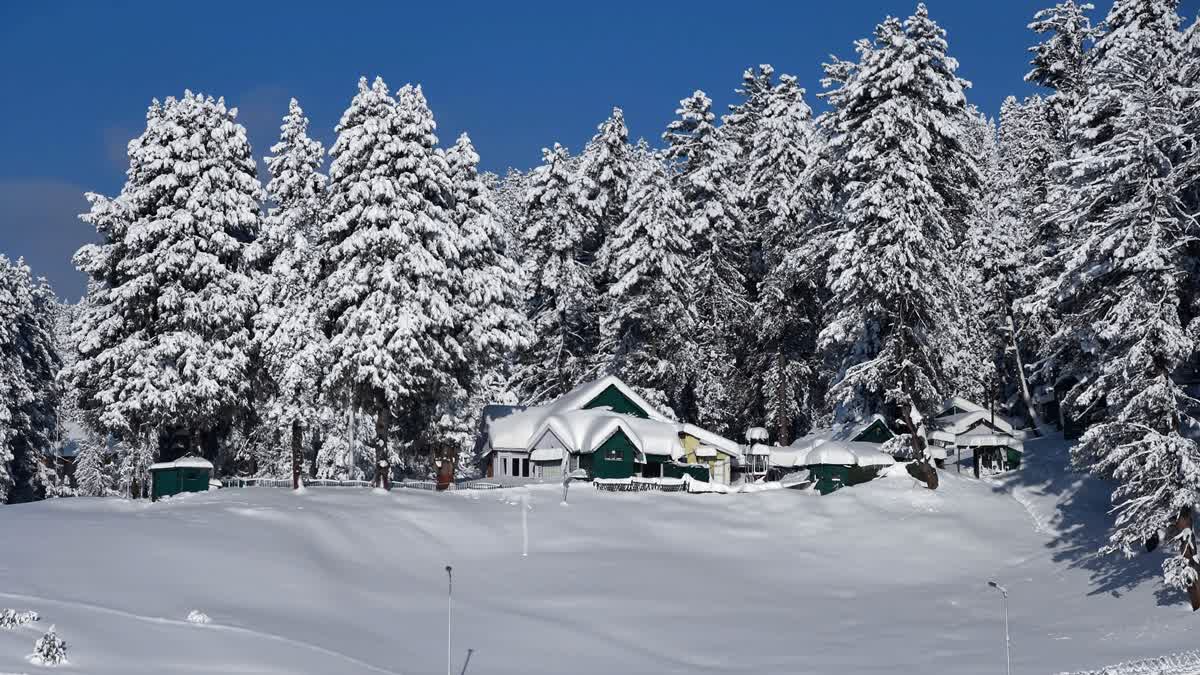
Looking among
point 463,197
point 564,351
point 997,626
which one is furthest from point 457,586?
point 564,351

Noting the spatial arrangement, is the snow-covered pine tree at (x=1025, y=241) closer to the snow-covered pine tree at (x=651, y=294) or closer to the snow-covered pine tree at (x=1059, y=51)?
the snow-covered pine tree at (x=1059, y=51)

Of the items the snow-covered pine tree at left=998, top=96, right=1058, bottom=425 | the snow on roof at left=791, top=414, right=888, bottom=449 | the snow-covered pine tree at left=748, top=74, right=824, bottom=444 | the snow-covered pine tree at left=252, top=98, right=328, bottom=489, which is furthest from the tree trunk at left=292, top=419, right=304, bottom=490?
the snow-covered pine tree at left=998, top=96, right=1058, bottom=425

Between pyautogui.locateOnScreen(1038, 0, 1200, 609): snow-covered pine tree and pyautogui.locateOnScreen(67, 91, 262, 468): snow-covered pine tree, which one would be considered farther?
pyautogui.locateOnScreen(67, 91, 262, 468): snow-covered pine tree

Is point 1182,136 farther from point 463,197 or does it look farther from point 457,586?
point 463,197

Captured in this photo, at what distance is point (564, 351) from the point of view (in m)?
71.4

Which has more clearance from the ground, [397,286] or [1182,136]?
[1182,136]

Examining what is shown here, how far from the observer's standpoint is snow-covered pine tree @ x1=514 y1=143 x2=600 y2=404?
68.8 metres

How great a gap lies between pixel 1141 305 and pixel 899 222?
14746mm

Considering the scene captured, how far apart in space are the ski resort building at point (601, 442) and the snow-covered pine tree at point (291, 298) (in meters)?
11.1

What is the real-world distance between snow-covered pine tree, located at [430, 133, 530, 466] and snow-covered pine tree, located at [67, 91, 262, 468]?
921 cm

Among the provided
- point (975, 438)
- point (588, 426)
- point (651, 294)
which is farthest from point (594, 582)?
point (651, 294)

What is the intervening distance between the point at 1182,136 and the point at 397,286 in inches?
1122

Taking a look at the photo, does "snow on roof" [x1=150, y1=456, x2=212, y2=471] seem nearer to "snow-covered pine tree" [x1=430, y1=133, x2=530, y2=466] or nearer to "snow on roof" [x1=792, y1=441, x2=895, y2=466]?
"snow-covered pine tree" [x1=430, y1=133, x2=530, y2=466]

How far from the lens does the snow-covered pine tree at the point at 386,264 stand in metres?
46.8
